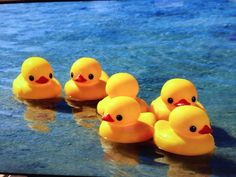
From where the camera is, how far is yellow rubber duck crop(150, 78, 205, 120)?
3842 millimetres

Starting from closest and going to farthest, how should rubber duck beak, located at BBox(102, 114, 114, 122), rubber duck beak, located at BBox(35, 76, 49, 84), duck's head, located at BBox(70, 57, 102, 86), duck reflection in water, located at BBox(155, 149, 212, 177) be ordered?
1. duck reflection in water, located at BBox(155, 149, 212, 177)
2. rubber duck beak, located at BBox(102, 114, 114, 122)
3. duck's head, located at BBox(70, 57, 102, 86)
4. rubber duck beak, located at BBox(35, 76, 49, 84)

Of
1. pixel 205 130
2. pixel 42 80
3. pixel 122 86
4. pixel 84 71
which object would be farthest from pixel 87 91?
pixel 205 130

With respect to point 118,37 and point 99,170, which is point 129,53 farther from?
point 99,170

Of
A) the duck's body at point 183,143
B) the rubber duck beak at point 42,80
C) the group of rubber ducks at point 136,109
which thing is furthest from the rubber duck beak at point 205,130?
the rubber duck beak at point 42,80

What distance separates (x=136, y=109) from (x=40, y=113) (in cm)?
120

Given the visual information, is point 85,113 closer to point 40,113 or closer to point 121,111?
point 40,113

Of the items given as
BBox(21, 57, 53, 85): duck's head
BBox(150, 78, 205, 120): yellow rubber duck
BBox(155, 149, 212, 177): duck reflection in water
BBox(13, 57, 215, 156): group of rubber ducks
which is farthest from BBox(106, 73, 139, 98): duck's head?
BBox(21, 57, 53, 85): duck's head

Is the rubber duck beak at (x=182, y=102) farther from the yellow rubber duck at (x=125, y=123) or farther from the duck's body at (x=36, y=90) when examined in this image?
the duck's body at (x=36, y=90)

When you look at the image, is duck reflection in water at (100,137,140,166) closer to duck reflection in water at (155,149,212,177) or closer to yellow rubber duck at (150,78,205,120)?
duck reflection in water at (155,149,212,177)

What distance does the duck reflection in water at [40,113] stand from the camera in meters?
4.21

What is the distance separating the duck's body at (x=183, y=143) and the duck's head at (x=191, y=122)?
0.18 feet

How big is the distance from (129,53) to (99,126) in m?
2.81

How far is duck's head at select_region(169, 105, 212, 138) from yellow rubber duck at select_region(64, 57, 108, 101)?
1231mm

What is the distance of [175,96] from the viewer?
12.7 feet
